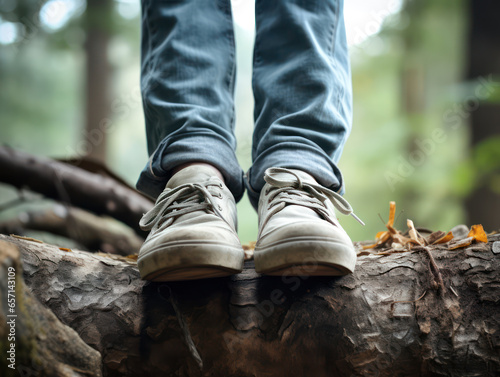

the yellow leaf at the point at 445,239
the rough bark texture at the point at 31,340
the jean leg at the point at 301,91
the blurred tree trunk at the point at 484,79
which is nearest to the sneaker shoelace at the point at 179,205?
the jean leg at the point at 301,91

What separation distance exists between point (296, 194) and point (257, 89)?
409mm

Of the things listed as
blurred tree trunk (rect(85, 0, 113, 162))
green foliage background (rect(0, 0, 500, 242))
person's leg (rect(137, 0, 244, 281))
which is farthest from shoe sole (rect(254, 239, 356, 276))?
blurred tree trunk (rect(85, 0, 113, 162))

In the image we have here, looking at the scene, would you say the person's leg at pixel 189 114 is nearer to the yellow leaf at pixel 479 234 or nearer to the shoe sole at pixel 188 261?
the shoe sole at pixel 188 261

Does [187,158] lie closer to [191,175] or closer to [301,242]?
[191,175]

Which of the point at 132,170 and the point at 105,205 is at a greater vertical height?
the point at 132,170

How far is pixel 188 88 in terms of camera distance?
112 cm

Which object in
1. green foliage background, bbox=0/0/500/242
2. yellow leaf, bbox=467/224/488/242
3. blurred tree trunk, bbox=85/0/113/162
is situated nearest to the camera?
yellow leaf, bbox=467/224/488/242

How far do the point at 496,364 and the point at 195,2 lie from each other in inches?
48.5

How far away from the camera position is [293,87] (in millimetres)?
1106

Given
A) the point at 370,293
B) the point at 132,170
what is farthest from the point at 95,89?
the point at 132,170

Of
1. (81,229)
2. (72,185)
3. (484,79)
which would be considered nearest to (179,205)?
(72,185)

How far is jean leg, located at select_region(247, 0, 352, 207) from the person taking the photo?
1071 millimetres

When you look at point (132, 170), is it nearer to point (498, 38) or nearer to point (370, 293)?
point (498, 38)

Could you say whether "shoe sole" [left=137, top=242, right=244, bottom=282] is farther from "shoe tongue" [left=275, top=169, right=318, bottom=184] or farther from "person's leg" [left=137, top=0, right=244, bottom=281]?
"shoe tongue" [left=275, top=169, right=318, bottom=184]
